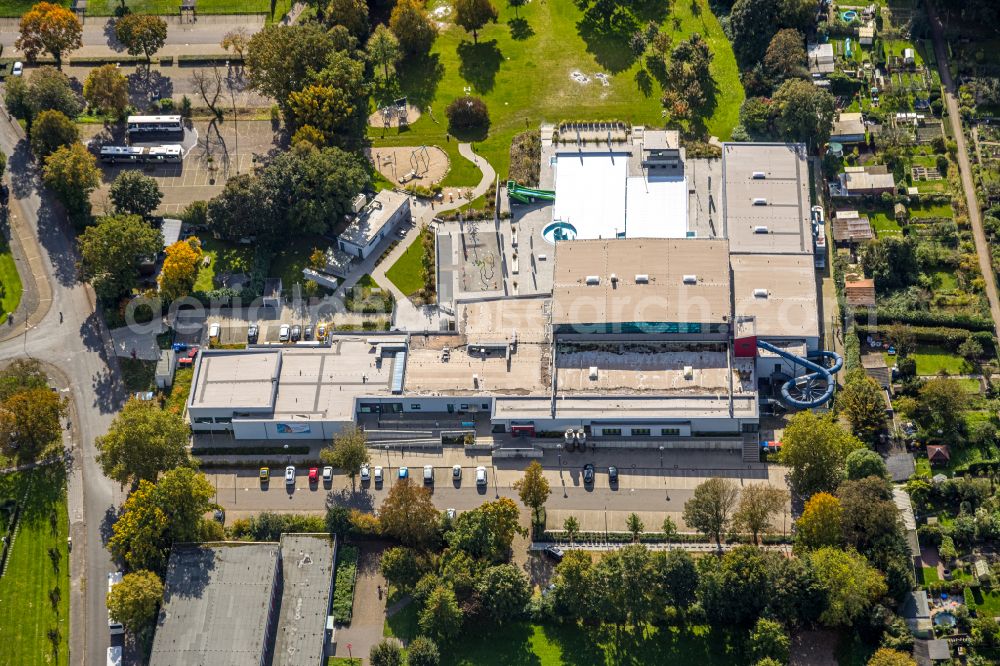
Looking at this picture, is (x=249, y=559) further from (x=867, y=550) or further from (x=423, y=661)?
(x=867, y=550)

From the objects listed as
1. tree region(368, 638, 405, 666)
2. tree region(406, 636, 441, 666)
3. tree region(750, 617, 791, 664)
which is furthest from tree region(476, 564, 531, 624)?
tree region(750, 617, 791, 664)

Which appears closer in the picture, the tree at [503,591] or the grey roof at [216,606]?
the grey roof at [216,606]

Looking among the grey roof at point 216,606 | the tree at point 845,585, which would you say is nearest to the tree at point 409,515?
the grey roof at point 216,606

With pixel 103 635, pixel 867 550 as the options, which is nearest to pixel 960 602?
pixel 867 550

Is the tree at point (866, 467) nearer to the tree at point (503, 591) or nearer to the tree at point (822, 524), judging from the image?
the tree at point (822, 524)

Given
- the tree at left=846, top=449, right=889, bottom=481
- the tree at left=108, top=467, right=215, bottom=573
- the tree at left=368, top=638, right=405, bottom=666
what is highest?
the tree at left=846, top=449, right=889, bottom=481

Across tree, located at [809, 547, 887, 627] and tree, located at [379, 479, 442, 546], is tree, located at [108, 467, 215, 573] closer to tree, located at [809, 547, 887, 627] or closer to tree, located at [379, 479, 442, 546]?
tree, located at [379, 479, 442, 546]
